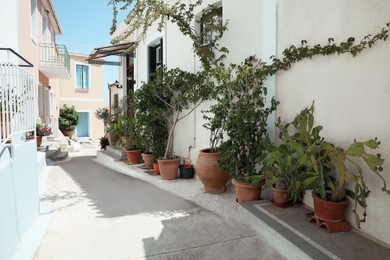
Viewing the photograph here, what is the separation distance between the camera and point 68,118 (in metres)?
20.1

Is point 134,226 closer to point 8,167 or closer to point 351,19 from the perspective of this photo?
point 8,167

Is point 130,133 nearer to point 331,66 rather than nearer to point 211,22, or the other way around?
point 211,22

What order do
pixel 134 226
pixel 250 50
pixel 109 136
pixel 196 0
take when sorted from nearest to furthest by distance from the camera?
pixel 134 226 → pixel 250 50 → pixel 196 0 → pixel 109 136

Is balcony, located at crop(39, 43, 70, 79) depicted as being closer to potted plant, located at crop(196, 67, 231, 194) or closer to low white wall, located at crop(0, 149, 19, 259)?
potted plant, located at crop(196, 67, 231, 194)

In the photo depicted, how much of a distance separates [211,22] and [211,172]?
9.63 ft

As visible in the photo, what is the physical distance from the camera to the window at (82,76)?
850 inches

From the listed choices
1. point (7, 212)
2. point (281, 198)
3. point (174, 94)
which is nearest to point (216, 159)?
point (281, 198)

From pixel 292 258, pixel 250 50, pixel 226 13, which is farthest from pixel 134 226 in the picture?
pixel 226 13

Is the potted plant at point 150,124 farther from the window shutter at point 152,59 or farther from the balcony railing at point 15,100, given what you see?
the balcony railing at point 15,100

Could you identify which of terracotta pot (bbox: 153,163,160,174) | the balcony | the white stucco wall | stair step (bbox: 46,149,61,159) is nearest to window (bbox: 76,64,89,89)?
the balcony

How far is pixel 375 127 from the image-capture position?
2949mm

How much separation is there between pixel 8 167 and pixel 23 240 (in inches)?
36.8

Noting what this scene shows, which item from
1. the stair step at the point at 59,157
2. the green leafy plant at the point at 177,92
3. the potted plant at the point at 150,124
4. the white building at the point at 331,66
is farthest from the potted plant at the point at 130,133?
the white building at the point at 331,66

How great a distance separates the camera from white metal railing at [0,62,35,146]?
3.41 m
